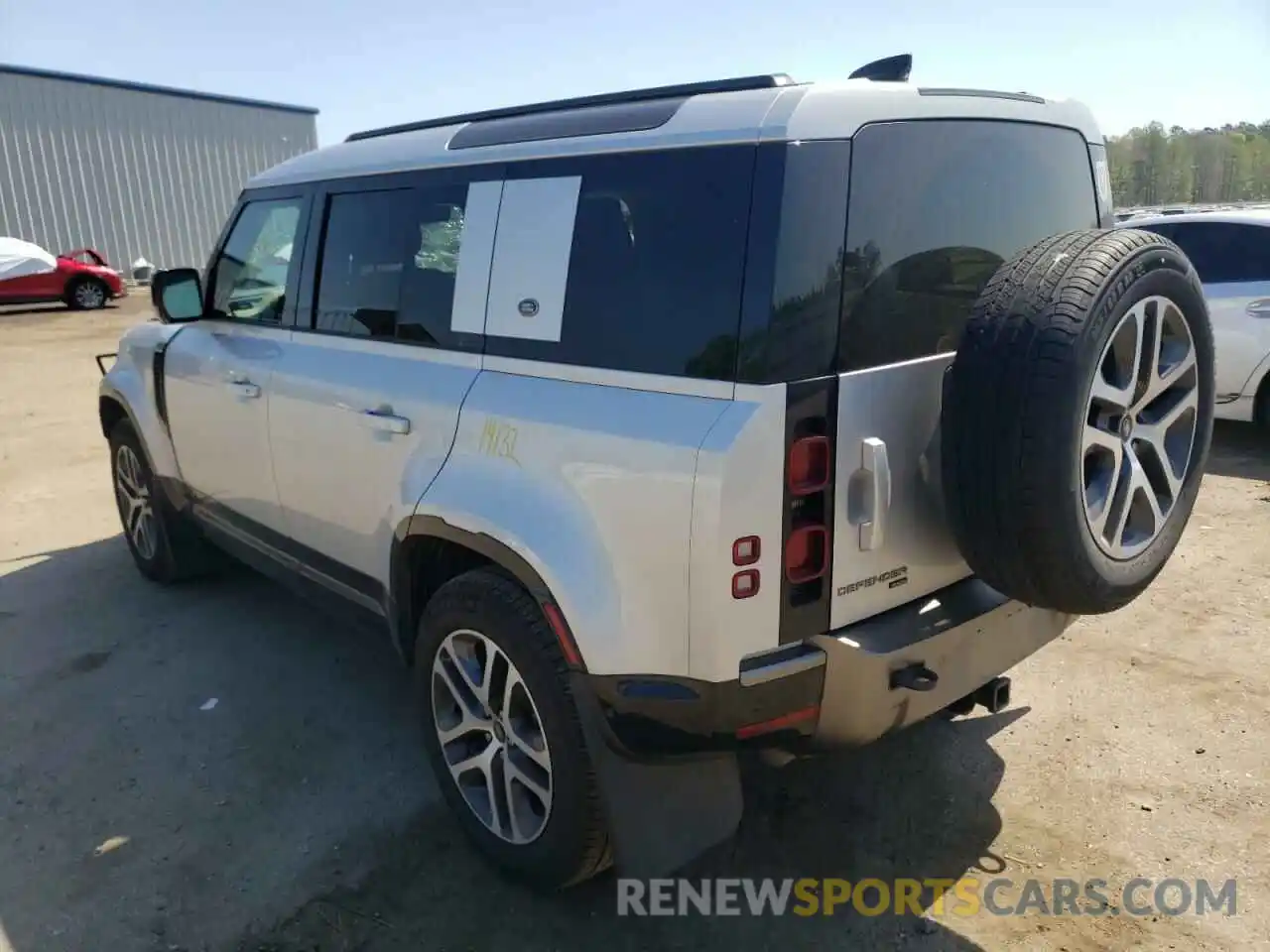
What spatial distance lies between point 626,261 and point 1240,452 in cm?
663

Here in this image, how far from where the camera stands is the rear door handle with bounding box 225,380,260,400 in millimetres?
3725

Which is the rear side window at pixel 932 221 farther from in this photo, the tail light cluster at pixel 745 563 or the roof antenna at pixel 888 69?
the tail light cluster at pixel 745 563

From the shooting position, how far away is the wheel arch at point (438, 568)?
2.39 meters

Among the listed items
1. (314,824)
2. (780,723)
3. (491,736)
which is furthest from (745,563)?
(314,824)

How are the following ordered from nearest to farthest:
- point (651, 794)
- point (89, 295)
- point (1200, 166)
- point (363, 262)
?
point (651, 794)
point (363, 262)
point (89, 295)
point (1200, 166)

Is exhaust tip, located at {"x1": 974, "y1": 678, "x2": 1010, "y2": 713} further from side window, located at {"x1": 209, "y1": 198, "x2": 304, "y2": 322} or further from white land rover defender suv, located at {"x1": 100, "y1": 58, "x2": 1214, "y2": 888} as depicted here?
side window, located at {"x1": 209, "y1": 198, "x2": 304, "y2": 322}

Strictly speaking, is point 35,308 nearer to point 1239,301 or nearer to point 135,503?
point 135,503

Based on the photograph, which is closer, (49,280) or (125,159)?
(49,280)

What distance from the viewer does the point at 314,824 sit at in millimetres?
3109

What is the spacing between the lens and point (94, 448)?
853 cm

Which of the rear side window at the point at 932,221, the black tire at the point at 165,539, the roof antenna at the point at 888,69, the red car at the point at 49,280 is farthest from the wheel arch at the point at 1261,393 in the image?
the red car at the point at 49,280

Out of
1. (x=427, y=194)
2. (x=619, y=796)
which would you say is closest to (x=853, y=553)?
(x=619, y=796)

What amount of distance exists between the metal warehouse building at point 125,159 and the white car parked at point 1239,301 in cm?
2569

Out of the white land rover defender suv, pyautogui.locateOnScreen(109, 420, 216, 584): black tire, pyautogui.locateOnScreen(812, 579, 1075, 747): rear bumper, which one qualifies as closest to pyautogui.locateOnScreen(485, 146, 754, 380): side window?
the white land rover defender suv
